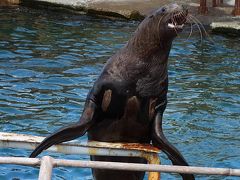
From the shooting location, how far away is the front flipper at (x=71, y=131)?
4301 mm

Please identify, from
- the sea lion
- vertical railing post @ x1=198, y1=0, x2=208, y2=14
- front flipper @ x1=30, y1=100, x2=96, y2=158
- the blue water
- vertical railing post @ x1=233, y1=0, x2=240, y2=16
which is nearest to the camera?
front flipper @ x1=30, y1=100, x2=96, y2=158

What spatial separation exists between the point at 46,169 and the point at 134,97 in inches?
87.2

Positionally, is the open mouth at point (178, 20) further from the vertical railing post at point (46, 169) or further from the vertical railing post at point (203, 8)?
the vertical railing post at point (203, 8)

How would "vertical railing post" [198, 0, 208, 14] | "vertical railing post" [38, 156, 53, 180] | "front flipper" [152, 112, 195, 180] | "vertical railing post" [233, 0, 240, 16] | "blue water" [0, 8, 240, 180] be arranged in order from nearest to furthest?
"vertical railing post" [38, 156, 53, 180] < "front flipper" [152, 112, 195, 180] < "blue water" [0, 8, 240, 180] < "vertical railing post" [233, 0, 240, 16] < "vertical railing post" [198, 0, 208, 14]

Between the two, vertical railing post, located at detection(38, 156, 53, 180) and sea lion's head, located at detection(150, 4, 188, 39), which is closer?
vertical railing post, located at detection(38, 156, 53, 180)

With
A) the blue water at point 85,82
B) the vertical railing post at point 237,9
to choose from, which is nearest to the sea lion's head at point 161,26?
the blue water at point 85,82

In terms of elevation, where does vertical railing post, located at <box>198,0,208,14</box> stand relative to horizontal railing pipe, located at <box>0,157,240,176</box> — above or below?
below

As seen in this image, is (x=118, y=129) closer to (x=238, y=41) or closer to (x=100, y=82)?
(x=100, y=82)

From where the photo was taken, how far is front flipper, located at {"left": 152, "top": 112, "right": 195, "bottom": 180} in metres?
4.52

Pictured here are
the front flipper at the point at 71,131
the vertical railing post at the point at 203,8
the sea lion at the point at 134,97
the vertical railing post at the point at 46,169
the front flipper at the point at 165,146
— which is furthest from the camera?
the vertical railing post at the point at 203,8

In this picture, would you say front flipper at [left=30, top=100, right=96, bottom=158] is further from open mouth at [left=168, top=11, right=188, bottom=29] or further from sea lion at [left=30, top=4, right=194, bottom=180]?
open mouth at [left=168, top=11, right=188, bottom=29]

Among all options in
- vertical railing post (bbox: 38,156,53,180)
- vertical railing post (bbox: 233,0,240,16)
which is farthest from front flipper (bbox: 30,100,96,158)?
vertical railing post (bbox: 233,0,240,16)

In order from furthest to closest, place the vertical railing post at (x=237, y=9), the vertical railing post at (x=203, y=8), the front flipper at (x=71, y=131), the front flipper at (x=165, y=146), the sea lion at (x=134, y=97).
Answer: the vertical railing post at (x=203, y=8) → the vertical railing post at (x=237, y=9) → the sea lion at (x=134, y=97) → the front flipper at (x=165, y=146) → the front flipper at (x=71, y=131)

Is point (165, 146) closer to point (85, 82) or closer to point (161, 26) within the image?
point (161, 26)
